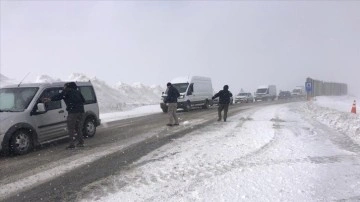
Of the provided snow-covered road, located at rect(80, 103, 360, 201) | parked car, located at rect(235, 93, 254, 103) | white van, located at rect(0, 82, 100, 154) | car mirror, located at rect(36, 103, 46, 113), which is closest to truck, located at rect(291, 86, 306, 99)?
parked car, located at rect(235, 93, 254, 103)

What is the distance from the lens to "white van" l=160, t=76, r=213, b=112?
25453mm

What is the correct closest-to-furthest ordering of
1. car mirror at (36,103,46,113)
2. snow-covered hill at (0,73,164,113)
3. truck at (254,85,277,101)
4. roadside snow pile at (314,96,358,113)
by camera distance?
car mirror at (36,103,46,113), roadside snow pile at (314,96,358,113), snow-covered hill at (0,73,164,113), truck at (254,85,277,101)

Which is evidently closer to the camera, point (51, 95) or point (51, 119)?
point (51, 119)

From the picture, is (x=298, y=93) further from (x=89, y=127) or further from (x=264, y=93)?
(x=89, y=127)

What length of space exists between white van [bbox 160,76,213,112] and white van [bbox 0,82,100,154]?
13.7m

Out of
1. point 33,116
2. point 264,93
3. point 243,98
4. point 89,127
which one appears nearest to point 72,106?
point 33,116

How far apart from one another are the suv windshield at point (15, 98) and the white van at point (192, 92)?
14.2 metres

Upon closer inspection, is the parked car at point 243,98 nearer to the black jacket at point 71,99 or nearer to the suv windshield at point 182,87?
the suv windshield at point 182,87

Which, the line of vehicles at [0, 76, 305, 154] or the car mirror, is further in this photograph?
the car mirror

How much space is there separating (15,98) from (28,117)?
86 cm

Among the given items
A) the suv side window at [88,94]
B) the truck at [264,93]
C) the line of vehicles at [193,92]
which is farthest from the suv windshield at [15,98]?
the truck at [264,93]

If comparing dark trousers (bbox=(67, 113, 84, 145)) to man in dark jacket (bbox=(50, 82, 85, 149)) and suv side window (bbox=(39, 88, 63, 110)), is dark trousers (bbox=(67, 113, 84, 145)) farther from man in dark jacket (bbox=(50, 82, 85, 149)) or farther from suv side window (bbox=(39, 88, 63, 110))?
suv side window (bbox=(39, 88, 63, 110))

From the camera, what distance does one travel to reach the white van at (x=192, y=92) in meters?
25.5

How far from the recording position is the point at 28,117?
31.4 ft
